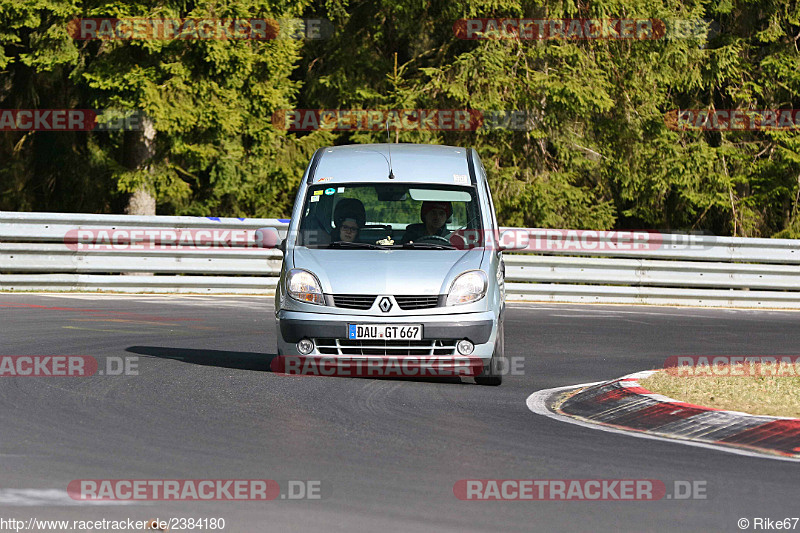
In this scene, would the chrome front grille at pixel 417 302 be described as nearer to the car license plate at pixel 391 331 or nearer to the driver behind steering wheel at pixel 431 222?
the car license plate at pixel 391 331

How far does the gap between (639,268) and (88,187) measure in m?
12.1

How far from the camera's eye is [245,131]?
23.7m

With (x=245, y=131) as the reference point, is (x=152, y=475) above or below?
below

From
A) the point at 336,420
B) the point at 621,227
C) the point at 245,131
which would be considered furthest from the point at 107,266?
the point at 621,227

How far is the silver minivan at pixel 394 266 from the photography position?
9.38 metres

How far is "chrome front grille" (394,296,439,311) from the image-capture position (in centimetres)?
938

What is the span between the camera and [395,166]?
10672 mm

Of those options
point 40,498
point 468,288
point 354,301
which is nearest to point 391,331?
point 354,301

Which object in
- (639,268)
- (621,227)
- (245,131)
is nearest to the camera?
(639,268)

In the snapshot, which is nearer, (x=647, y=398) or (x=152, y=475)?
(x=152, y=475)

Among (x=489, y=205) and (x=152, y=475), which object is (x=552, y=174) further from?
(x=152, y=475)

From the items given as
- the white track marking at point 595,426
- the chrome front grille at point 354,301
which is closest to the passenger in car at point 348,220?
the chrome front grille at point 354,301

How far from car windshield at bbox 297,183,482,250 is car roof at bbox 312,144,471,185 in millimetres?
79

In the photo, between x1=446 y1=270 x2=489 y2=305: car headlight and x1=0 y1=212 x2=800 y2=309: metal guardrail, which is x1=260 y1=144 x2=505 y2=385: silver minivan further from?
x1=0 y1=212 x2=800 y2=309: metal guardrail
